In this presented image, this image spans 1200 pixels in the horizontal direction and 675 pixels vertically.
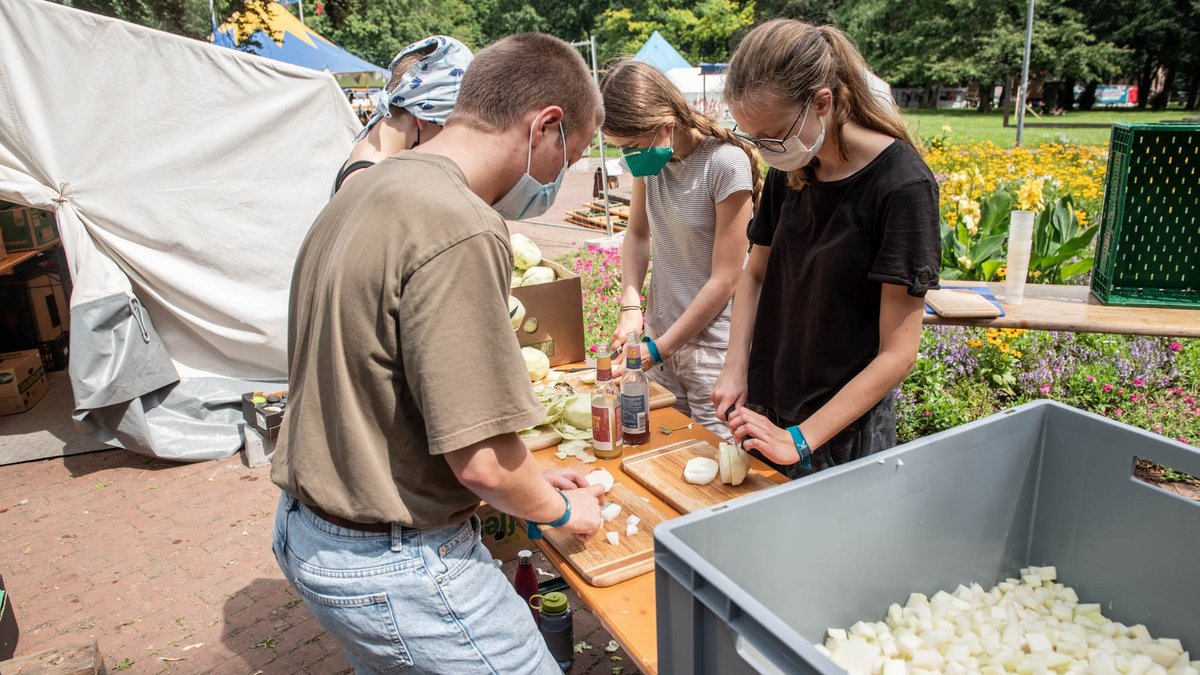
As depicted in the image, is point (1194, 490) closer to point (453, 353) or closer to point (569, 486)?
point (569, 486)

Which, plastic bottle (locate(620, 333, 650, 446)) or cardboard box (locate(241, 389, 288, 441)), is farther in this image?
cardboard box (locate(241, 389, 288, 441))

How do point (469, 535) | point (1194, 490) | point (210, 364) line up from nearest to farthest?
point (469, 535) < point (1194, 490) < point (210, 364)

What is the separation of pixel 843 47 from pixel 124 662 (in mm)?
3907

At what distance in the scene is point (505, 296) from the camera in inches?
56.4

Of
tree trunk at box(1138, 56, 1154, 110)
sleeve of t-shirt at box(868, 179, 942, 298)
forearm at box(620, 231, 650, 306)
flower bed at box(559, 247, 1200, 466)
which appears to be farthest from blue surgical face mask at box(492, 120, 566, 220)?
tree trunk at box(1138, 56, 1154, 110)

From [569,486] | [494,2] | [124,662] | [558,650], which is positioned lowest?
[124,662]

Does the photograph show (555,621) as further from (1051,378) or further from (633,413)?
(1051,378)

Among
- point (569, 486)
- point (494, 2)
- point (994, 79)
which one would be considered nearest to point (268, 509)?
point (569, 486)

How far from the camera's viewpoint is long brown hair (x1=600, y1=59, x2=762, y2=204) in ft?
9.02

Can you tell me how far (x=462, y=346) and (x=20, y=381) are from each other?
6916 millimetres

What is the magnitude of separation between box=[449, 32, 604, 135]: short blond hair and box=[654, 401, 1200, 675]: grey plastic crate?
0.88 metres

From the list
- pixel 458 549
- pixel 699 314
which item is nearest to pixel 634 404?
pixel 699 314

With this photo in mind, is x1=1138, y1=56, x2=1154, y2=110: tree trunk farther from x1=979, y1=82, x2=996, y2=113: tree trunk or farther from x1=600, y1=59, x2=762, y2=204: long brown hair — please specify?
x1=600, y1=59, x2=762, y2=204: long brown hair

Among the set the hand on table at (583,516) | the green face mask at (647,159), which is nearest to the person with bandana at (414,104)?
the green face mask at (647,159)
